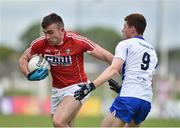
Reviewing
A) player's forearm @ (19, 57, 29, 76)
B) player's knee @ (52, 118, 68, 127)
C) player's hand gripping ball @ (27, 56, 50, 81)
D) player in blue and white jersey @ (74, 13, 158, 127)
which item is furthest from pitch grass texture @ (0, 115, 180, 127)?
player in blue and white jersey @ (74, 13, 158, 127)

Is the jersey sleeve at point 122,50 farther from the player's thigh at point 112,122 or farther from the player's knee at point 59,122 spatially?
the player's knee at point 59,122

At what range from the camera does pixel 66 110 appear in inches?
488

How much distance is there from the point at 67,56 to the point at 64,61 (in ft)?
0.33

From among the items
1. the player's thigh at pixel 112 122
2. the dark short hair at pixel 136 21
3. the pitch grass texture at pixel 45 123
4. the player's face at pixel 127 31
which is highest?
the dark short hair at pixel 136 21

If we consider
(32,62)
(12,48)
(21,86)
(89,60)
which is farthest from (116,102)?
(12,48)

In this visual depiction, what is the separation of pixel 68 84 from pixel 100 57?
755mm

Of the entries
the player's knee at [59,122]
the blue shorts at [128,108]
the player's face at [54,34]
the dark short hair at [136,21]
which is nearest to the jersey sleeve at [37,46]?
the player's face at [54,34]

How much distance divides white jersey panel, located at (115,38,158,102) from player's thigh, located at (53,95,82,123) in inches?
71.7

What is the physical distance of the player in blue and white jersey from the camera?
10.6 m

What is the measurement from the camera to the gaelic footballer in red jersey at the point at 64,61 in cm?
1238

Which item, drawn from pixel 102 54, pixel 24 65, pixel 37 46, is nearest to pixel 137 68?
pixel 102 54

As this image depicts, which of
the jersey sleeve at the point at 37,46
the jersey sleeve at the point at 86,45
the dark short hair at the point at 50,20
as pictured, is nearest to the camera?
the dark short hair at the point at 50,20

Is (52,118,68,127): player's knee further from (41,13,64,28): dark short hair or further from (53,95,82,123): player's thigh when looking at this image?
(41,13,64,28): dark short hair

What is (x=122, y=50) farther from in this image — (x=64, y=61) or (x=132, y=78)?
(x=64, y=61)
